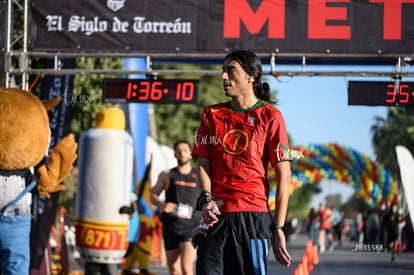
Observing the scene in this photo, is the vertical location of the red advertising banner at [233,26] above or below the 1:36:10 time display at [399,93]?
above

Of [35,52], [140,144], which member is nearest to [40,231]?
[35,52]

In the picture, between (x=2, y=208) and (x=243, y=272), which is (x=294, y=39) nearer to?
(x=2, y=208)

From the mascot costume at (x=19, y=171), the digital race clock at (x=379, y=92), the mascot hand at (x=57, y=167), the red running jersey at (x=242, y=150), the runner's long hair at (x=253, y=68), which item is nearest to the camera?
the red running jersey at (x=242, y=150)

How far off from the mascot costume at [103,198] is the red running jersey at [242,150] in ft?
20.1

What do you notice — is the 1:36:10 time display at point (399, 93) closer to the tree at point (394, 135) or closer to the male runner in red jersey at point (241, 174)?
the male runner in red jersey at point (241, 174)

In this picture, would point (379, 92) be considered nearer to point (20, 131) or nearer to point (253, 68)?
point (20, 131)

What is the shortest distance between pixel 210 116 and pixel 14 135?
2380 mm

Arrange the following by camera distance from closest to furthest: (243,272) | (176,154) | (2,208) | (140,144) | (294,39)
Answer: (243,272), (2,208), (176,154), (294,39), (140,144)

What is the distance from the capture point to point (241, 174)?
5.54 metres

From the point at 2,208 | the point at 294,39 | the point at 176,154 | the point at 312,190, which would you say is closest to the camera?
the point at 2,208

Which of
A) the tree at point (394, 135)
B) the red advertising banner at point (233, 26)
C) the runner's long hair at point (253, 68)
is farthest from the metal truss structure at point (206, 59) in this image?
the tree at point (394, 135)

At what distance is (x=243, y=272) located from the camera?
5.40 meters

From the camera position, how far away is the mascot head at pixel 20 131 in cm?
733

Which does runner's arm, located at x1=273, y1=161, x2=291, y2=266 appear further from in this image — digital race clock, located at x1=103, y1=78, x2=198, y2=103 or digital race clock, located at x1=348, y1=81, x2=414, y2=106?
digital race clock, located at x1=348, y1=81, x2=414, y2=106
